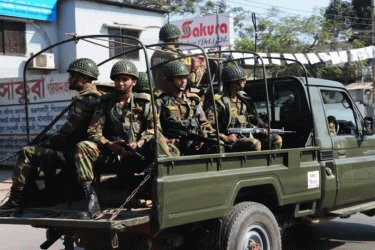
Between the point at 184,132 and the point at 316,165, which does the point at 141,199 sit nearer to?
the point at 184,132

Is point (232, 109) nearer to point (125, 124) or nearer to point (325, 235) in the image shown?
point (125, 124)

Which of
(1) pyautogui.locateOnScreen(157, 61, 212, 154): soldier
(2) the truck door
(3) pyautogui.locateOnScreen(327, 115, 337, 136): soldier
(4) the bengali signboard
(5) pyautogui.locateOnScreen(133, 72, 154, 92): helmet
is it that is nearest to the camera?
(1) pyautogui.locateOnScreen(157, 61, 212, 154): soldier

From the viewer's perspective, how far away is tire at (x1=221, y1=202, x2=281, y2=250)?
4.43 metres

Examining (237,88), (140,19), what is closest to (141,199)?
(237,88)

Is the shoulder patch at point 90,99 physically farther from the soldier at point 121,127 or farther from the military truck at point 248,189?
the military truck at point 248,189

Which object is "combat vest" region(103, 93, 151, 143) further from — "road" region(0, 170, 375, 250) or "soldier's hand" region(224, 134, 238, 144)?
"road" region(0, 170, 375, 250)

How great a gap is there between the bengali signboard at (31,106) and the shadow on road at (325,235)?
7349mm

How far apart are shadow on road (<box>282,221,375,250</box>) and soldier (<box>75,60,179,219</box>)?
105 inches

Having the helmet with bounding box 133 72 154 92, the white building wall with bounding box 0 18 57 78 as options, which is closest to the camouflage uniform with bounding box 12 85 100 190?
the helmet with bounding box 133 72 154 92

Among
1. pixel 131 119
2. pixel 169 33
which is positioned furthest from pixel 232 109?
pixel 169 33

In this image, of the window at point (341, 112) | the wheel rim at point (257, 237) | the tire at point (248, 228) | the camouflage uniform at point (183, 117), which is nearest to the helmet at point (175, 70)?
the camouflage uniform at point (183, 117)

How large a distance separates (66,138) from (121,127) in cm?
66

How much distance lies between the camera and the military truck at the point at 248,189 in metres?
4.05

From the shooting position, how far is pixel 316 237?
695 cm
